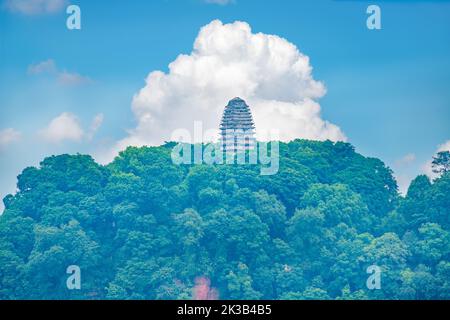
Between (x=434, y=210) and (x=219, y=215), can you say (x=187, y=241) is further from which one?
(x=434, y=210)

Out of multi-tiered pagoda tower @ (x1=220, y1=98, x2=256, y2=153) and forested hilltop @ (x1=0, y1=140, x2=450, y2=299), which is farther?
multi-tiered pagoda tower @ (x1=220, y1=98, x2=256, y2=153)

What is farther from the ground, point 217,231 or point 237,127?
point 237,127

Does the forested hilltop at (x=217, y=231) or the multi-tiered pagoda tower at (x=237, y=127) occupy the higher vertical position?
the multi-tiered pagoda tower at (x=237, y=127)

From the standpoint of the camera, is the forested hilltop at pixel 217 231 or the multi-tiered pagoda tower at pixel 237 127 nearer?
the forested hilltop at pixel 217 231
